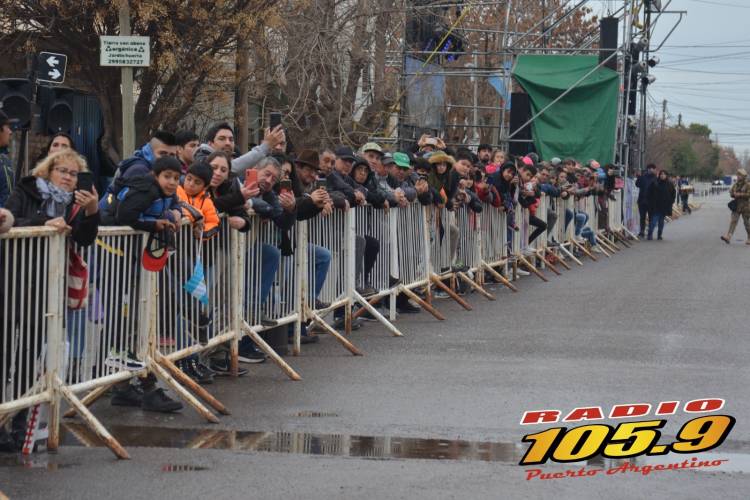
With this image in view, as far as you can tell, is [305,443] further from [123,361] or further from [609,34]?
[609,34]

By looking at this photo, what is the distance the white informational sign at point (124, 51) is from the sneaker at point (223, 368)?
6.15 meters

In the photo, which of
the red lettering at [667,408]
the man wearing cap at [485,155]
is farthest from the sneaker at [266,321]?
the man wearing cap at [485,155]

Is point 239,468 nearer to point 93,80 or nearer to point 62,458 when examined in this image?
point 62,458

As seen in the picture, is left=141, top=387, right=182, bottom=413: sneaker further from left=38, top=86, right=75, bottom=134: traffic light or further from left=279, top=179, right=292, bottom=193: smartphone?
left=38, top=86, right=75, bottom=134: traffic light

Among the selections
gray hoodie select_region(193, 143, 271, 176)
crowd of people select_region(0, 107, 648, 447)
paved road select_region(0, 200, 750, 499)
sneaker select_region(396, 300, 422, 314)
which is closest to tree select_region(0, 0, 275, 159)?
crowd of people select_region(0, 107, 648, 447)

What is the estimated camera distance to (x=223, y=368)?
1037 centimetres

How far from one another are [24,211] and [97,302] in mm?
749

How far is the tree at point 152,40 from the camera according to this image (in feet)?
70.7

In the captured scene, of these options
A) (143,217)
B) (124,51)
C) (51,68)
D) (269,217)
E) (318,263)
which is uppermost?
(124,51)

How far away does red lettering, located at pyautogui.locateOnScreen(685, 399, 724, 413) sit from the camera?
29.3ft

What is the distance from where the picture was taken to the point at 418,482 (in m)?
6.65

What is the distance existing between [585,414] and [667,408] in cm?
71

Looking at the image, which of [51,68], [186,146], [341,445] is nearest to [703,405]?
[341,445]

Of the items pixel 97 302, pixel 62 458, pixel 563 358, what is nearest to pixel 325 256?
pixel 563 358
